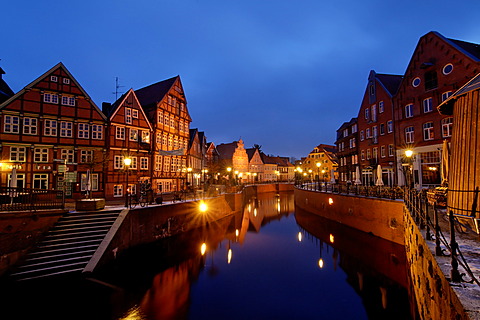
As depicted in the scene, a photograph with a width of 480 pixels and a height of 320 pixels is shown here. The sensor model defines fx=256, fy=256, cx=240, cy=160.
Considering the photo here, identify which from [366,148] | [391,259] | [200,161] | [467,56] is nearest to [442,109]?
[391,259]

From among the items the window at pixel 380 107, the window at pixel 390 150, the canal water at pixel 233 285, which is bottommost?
the canal water at pixel 233 285

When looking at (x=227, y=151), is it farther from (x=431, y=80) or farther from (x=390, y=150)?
(x=431, y=80)

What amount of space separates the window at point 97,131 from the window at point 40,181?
17.6 ft

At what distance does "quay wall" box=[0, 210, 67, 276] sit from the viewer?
37.0 ft

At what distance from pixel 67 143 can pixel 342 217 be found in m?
26.3

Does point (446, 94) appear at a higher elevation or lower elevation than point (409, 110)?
higher

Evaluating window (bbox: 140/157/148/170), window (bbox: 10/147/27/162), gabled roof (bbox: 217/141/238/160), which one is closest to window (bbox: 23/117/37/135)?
window (bbox: 10/147/27/162)

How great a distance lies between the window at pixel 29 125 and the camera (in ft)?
72.2

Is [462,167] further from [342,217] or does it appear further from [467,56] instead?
[467,56]

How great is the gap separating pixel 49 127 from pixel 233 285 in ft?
71.6

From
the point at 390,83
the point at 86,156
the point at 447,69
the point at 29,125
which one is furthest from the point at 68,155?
the point at 390,83

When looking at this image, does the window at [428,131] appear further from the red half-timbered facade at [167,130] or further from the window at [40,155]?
the window at [40,155]

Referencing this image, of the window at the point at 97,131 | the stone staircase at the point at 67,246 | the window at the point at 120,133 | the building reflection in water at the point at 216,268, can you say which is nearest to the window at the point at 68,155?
the window at the point at 97,131

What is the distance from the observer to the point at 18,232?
1198cm
